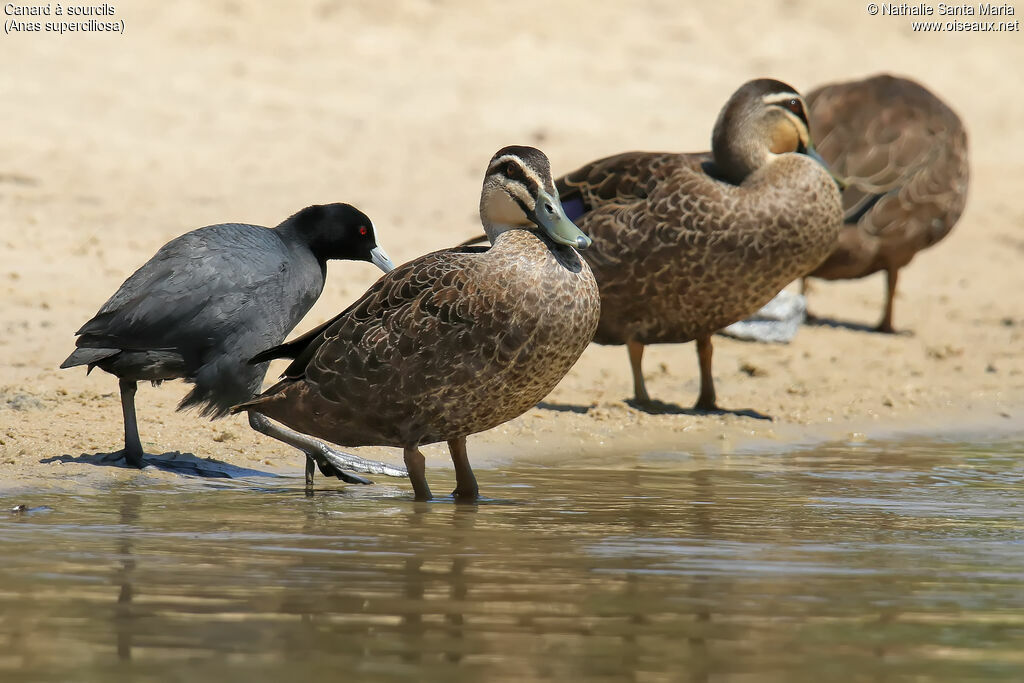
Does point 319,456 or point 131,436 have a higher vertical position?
point 131,436

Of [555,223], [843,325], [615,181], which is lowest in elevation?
[843,325]

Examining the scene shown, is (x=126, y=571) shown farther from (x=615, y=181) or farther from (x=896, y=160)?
(x=896, y=160)

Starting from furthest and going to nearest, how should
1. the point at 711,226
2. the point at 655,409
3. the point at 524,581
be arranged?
the point at 655,409 < the point at 711,226 < the point at 524,581

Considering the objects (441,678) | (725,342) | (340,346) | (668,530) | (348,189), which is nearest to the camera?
(441,678)

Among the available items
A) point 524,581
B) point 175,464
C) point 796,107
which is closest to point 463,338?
point 524,581

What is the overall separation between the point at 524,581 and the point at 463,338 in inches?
54.0

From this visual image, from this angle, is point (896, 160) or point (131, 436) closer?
point (131, 436)

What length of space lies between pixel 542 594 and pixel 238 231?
3160 mm

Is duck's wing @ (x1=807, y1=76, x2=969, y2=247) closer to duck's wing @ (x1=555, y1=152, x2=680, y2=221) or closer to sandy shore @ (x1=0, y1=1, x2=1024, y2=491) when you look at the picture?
sandy shore @ (x1=0, y1=1, x2=1024, y2=491)

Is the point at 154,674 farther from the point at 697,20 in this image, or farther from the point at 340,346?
the point at 697,20

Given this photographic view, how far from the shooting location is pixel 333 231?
7.58 metres

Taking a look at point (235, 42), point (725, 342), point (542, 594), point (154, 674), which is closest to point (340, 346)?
point (542, 594)

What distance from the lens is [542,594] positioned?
15.6 ft

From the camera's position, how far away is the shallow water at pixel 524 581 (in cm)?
402
